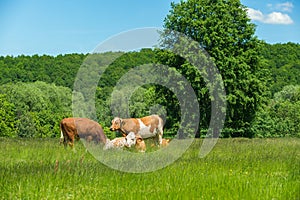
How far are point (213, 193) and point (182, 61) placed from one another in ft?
86.0

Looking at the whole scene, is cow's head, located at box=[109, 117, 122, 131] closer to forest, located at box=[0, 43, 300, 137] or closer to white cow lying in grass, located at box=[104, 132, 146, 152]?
white cow lying in grass, located at box=[104, 132, 146, 152]

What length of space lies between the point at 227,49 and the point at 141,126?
18173 mm

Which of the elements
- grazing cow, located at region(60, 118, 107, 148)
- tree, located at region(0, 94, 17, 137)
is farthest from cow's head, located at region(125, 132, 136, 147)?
tree, located at region(0, 94, 17, 137)

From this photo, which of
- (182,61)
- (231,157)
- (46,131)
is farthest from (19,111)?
(231,157)

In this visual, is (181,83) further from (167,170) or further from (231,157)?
(167,170)

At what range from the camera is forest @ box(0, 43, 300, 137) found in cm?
7081

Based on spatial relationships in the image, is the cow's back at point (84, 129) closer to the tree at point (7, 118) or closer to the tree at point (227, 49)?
the tree at point (227, 49)

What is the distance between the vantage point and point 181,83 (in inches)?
1267

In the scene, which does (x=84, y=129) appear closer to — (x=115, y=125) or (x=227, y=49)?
(x=115, y=125)

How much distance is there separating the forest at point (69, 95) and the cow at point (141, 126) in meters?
26.0

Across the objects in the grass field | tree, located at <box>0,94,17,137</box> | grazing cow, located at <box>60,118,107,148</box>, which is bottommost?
the grass field

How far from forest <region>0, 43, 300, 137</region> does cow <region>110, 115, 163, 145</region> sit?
26.0 m

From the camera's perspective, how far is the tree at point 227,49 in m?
33.0

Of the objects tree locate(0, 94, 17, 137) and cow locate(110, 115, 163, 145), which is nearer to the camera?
cow locate(110, 115, 163, 145)
